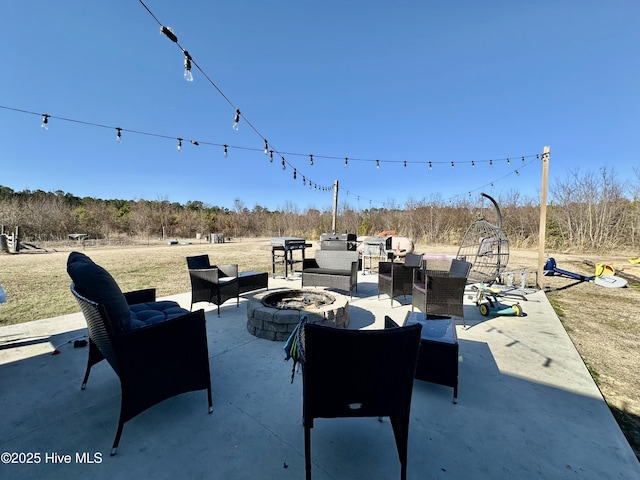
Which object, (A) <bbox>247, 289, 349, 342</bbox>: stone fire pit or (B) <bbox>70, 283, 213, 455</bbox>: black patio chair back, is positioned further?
(A) <bbox>247, 289, 349, 342</bbox>: stone fire pit

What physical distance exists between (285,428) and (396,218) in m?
19.3

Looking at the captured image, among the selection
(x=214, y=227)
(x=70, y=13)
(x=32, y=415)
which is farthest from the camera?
(x=214, y=227)

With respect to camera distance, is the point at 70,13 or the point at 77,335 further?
the point at 70,13

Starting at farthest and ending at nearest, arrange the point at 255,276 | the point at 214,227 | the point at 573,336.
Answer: the point at 214,227 < the point at 255,276 < the point at 573,336

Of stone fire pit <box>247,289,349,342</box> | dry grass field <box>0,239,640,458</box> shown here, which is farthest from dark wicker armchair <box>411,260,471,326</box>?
dry grass field <box>0,239,640,458</box>

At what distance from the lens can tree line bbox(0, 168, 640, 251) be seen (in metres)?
13.5

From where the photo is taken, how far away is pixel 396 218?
19.9m

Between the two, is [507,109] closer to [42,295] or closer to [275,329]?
[275,329]

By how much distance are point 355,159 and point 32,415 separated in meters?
8.89

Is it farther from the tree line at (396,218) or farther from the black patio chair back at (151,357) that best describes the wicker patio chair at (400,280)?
the tree line at (396,218)

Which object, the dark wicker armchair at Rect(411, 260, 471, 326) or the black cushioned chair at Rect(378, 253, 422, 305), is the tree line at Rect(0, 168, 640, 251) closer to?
the black cushioned chair at Rect(378, 253, 422, 305)

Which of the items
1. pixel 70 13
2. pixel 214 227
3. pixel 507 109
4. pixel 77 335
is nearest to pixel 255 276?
pixel 77 335

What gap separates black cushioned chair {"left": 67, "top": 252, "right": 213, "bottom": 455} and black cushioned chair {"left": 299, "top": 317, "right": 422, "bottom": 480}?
91 centimetres

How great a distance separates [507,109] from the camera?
8656 mm
